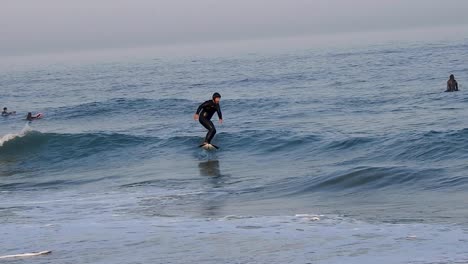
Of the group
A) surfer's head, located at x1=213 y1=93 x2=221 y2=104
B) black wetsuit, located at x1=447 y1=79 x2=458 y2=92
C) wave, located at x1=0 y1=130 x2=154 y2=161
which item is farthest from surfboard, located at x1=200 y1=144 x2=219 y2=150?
black wetsuit, located at x1=447 y1=79 x2=458 y2=92

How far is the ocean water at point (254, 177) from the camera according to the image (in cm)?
930

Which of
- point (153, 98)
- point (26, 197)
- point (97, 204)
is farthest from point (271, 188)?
point (153, 98)

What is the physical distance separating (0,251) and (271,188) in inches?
252

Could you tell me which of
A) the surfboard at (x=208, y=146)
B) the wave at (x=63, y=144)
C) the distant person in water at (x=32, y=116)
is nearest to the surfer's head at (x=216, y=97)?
the surfboard at (x=208, y=146)

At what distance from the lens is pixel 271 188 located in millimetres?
14992

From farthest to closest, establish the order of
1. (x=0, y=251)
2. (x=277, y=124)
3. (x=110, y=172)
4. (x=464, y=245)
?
(x=277, y=124)
(x=110, y=172)
(x=0, y=251)
(x=464, y=245)

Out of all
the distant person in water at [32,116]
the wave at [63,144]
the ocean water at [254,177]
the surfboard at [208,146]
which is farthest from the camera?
the distant person in water at [32,116]

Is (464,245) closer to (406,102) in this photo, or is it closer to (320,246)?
(320,246)

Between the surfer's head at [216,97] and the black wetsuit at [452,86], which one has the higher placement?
the surfer's head at [216,97]

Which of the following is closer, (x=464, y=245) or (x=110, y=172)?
(x=464, y=245)

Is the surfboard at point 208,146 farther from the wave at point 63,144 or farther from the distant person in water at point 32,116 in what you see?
the distant person in water at point 32,116

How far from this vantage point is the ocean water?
9305 mm

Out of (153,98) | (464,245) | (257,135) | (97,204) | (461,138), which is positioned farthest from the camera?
(153,98)

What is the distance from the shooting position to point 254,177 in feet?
54.9
